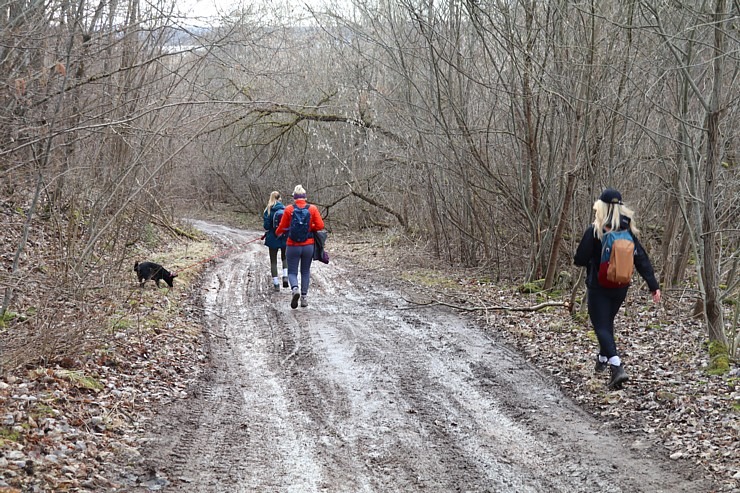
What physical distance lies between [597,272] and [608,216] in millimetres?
612

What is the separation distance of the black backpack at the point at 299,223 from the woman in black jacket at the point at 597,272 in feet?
17.9

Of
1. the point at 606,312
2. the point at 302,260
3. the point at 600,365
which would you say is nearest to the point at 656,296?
the point at 606,312

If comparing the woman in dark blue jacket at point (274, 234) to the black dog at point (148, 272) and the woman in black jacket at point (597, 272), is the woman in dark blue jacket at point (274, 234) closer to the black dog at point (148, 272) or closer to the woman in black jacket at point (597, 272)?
the black dog at point (148, 272)

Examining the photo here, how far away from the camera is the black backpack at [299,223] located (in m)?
11.8

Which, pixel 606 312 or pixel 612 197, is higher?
pixel 612 197

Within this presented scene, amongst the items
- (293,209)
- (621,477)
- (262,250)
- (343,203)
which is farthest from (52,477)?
(343,203)

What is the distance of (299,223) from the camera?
38.8 ft

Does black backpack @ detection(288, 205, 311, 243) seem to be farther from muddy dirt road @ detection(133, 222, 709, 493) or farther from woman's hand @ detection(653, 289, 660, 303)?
woman's hand @ detection(653, 289, 660, 303)

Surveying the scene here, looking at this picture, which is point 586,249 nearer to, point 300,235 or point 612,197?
point 612,197

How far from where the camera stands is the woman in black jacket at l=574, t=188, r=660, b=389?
727 centimetres

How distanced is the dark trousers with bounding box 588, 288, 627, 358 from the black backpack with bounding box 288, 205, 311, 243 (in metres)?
5.65

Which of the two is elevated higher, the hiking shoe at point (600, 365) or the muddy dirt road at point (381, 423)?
Result: the hiking shoe at point (600, 365)

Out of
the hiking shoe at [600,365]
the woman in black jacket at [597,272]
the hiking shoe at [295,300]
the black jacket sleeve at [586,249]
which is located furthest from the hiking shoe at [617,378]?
the hiking shoe at [295,300]

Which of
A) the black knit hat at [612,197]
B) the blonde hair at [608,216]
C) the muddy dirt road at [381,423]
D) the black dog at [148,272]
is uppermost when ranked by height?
the black knit hat at [612,197]
